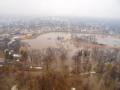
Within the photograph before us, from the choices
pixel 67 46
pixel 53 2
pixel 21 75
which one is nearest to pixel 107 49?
pixel 67 46

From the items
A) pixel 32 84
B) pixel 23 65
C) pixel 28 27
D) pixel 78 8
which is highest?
pixel 78 8

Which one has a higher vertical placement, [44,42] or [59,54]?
[44,42]

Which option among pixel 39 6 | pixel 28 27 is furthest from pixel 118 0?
pixel 28 27

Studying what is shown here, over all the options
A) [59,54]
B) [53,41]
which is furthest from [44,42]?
[59,54]

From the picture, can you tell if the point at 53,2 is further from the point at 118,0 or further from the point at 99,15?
the point at 118,0

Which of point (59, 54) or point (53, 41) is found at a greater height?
point (53, 41)

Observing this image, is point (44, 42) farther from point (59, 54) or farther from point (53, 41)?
point (59, 54)

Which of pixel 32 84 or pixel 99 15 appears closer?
pixel 32 84

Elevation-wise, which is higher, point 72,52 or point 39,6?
point 39,6

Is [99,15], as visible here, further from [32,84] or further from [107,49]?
[32,84]
